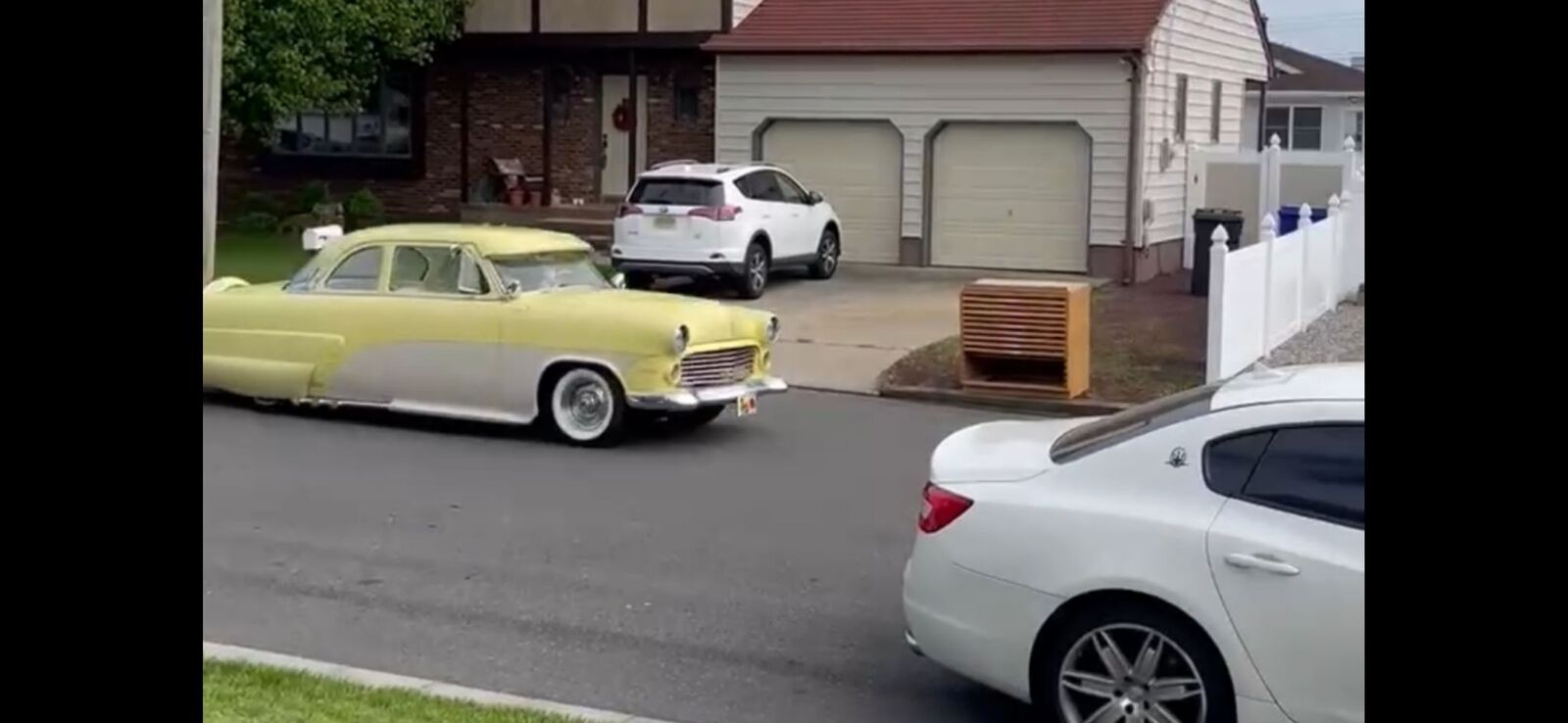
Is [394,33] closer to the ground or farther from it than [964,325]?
farther from it

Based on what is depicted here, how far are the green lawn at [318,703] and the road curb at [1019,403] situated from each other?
364 inches

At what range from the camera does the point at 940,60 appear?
951 inches

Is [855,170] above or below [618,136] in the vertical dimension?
below

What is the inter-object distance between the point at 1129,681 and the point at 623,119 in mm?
21925

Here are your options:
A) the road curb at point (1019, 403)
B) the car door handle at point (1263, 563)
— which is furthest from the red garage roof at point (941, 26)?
the car door handle at point (1263, 563)

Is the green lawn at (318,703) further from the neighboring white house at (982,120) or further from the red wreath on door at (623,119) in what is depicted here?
the red wreath on door at (623,119)

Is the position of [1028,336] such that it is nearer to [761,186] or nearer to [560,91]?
[761,186]

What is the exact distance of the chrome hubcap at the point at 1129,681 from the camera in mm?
5688

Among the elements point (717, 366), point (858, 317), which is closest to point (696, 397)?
point (717, 366)

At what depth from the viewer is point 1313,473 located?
5680 millimetres
